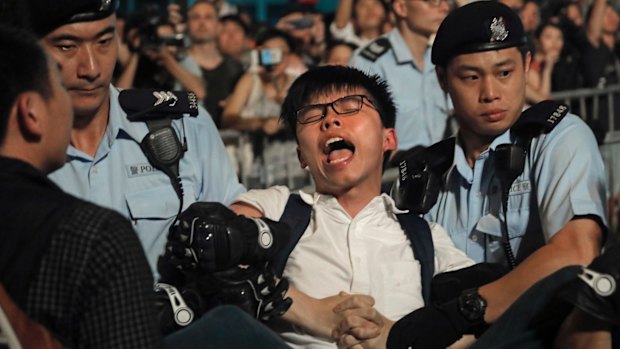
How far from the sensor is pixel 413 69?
27.7 feet

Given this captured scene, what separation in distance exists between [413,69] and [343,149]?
4.07 m

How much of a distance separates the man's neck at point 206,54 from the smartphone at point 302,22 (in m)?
1.63

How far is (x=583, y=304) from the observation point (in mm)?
3426

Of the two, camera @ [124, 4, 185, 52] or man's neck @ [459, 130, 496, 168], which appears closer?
man's neck @ [459, 130, 496, 168]

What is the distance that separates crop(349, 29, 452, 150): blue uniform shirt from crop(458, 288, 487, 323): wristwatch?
4.14 metres

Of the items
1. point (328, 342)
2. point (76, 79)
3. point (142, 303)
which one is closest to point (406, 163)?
point (328, 342)

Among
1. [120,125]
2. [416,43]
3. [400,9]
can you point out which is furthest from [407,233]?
[400,9]


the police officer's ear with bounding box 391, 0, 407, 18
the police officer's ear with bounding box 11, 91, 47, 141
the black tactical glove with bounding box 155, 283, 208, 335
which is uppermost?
the police officer's ear with bounding box 11, 91, 47, 141

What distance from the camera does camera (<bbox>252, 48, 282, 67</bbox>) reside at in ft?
31.6

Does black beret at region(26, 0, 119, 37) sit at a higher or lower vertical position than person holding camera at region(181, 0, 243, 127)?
higher

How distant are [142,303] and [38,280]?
236 millimetres

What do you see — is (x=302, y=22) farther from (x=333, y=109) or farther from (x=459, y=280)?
(x=459, y=280)

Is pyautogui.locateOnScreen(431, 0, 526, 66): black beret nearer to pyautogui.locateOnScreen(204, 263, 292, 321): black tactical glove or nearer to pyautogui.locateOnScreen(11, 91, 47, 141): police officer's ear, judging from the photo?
pyautogui.locateOnScreen(204, 263, 292, 321): black tactical glove

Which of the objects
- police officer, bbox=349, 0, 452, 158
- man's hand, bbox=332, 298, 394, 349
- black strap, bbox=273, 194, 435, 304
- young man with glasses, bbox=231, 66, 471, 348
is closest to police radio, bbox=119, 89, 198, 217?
young man with glasses, bbox=231, 66, 471, 348
